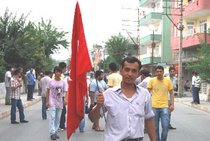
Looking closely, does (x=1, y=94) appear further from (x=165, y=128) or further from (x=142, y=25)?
(x=142, y=25)

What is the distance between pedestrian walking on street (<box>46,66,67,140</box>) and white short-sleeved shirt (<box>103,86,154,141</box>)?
659 centimetres

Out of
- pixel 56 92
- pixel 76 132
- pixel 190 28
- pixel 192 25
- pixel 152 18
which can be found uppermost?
pixel 152 18

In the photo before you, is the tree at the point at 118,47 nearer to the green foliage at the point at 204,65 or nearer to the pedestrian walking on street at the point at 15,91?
the green foliage at the point at 204,65

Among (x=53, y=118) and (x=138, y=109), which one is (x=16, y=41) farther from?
(x=138, y=109)

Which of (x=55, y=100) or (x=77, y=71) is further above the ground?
(x=77, y=71)

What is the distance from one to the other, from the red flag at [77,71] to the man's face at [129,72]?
0.41m

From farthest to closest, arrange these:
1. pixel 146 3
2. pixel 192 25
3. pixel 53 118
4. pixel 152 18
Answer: pixel 146 3, pixel 152 18, pixel 192 25, pixel 53 118

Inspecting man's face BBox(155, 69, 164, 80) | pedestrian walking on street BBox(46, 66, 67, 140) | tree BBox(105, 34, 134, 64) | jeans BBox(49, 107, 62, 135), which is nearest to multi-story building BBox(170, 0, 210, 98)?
tree BBox(105, 34, 134, 64)

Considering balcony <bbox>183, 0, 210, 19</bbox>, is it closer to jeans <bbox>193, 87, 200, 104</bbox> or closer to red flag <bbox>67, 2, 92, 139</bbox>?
jeans <bbox>193, 87, 200, 104</bbox>

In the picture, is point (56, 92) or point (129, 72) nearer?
point (129, 72)

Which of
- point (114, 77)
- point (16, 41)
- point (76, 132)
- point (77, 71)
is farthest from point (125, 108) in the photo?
point (16, 41)

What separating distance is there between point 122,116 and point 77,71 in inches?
29.1

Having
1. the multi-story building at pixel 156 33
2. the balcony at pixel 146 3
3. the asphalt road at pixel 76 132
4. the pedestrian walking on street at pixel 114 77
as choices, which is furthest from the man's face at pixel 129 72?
the balcony at pixel 146 3

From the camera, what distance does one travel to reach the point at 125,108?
455 cm
